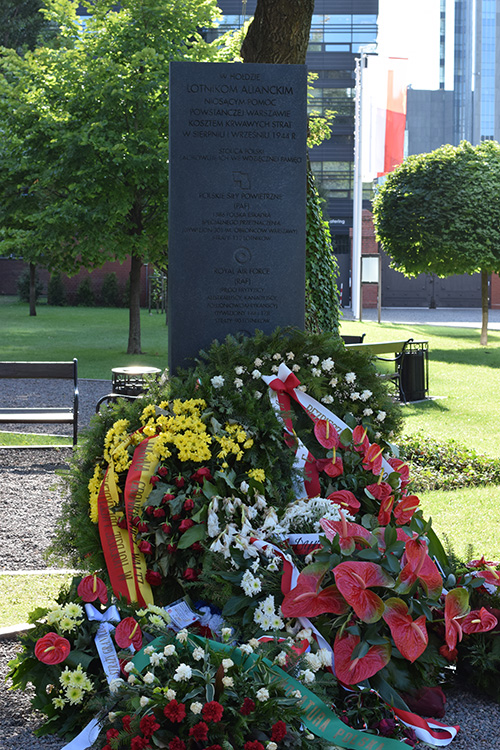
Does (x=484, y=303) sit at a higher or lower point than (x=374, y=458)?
higher

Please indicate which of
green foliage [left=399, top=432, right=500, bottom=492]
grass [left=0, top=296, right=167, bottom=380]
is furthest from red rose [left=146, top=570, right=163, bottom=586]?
grass [left=0, top=296, right=167, bottom=380]

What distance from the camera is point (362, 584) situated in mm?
2678

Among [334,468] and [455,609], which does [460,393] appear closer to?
[334,468]

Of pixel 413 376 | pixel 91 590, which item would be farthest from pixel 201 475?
pixel 413 376

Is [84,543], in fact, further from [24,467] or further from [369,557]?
[24,467]

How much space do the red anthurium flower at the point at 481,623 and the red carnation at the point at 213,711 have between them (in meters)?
1.20

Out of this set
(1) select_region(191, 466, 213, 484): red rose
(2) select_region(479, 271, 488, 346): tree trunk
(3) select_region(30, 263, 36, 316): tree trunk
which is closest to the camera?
(1) select_region(191, 466, 213, 484): red rose

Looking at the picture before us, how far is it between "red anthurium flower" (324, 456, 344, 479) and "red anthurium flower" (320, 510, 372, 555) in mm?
563

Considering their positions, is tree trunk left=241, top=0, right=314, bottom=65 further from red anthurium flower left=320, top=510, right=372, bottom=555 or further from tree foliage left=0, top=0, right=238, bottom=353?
tree foliage left=0, top=0, right=238, bottom=353

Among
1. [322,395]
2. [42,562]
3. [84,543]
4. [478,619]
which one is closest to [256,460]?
[322,395]

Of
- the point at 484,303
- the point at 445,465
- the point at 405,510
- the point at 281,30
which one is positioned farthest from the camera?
the point at 484,303

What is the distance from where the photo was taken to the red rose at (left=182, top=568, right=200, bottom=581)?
3064 mm

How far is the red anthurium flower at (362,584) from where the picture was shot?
8.69ft

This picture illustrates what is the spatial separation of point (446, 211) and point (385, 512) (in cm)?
1649
